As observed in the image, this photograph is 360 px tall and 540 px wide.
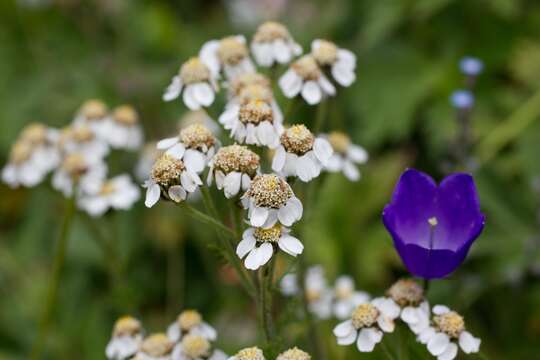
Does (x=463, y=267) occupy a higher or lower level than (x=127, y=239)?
lower

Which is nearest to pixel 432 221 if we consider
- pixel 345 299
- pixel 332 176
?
pixel 345 299

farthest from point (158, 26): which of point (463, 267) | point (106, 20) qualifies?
point (463, 267)

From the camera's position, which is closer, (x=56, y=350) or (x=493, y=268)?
(x=493, y=268)

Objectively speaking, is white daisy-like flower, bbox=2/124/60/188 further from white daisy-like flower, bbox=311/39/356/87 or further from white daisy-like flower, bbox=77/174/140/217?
white daisy-like flower, bbox=311/39/356/87

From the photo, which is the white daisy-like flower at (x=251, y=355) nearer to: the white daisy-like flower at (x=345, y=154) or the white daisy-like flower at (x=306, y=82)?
the white daisy-like flower at (x=306, y=82)

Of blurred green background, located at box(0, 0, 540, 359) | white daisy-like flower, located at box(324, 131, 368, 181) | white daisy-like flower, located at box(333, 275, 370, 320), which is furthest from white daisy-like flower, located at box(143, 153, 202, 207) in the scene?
blurred green background, located at box(0, 0, 540, 359)

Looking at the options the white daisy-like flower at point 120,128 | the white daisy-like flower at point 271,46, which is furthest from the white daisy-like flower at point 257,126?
the white daisy-like flower at point 120,128

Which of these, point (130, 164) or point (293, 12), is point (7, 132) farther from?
point (293, 12)
